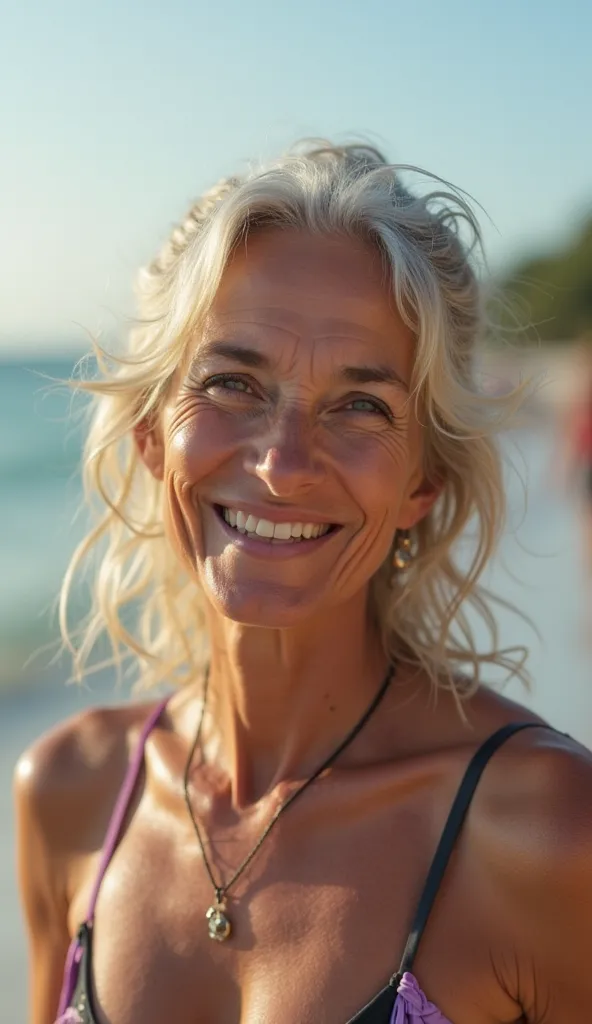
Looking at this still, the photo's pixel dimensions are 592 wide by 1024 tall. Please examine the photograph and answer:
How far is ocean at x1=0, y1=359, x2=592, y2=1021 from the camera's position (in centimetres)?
432

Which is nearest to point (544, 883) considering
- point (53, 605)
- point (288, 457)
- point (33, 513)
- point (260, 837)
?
point (260, 837)

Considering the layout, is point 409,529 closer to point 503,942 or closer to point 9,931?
point 503,942

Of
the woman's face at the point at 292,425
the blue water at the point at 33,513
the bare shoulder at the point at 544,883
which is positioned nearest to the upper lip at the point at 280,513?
the woman's face at the point at 292,425

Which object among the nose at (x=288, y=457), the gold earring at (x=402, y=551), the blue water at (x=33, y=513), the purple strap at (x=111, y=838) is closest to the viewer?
the nose at (x=288, y=457)

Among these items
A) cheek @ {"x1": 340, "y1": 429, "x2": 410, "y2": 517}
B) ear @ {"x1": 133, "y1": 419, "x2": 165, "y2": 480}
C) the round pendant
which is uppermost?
ear @ {"x1": 133, "y1": 419, "x2": 165, "y2": 480}

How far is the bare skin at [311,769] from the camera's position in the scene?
206cm

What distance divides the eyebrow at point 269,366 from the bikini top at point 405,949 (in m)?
0.70

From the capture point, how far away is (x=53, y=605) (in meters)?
3.44

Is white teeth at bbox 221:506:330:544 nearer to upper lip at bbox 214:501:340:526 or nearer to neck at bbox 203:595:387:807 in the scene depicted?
upper lip at bbox 214:501:340:526

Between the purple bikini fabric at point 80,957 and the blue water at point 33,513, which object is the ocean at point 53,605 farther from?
the purple bikini fabric at point 80,957

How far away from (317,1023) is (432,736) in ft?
1.90

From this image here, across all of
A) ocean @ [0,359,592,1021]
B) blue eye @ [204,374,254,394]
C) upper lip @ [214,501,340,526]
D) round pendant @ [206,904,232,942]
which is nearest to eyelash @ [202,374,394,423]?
blue eye @ [204,374,254,394]

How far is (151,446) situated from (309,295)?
0.54 metres

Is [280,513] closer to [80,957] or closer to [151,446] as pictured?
[151,446]
